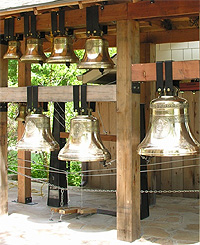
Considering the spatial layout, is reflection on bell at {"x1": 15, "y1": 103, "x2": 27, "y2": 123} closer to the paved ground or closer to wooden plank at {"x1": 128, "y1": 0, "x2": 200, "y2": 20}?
the paved ground

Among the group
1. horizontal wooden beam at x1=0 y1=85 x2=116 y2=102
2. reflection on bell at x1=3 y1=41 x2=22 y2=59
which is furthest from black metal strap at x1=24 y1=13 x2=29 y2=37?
horizontal wooden beam at x1=0 y1=85 x2=116 y2=102

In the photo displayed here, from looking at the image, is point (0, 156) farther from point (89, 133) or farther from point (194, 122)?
point (194, 122)

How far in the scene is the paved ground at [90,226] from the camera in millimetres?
6594

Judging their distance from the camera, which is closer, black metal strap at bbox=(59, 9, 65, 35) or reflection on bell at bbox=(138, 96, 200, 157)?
reflection on bell at bbox=(138, 96, 200, 157)

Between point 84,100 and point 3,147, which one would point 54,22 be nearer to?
point 84,100

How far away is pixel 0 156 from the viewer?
25.6 feet

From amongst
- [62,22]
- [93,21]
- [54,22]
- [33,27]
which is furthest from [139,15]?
[33,27]

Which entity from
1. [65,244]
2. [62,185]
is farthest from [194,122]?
[65,244]

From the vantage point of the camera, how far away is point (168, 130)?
5535mm

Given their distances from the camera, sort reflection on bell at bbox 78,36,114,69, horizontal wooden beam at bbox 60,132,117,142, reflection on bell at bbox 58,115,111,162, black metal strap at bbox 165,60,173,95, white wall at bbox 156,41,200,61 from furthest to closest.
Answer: white wall at bbox 156,41,200,61 < horizontal wooden beam at bbox 60,132,117,142 < reflection on bell at bbox 78,36,114,69 < reflection on bell at bbox 58,115,111,162 < black metal strap at bbox 165,60,173,95

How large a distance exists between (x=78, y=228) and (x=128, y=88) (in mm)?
2458

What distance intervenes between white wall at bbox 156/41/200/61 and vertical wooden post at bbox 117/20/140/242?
174 inches

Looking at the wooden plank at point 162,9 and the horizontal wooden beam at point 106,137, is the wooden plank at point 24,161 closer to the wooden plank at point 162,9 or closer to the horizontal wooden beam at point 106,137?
the horizontal wooden beam at point 106,137

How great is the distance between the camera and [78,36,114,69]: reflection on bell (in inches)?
246
